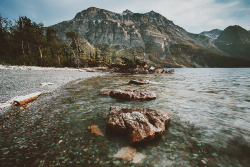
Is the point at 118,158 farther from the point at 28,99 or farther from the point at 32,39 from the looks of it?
the point at 32,39

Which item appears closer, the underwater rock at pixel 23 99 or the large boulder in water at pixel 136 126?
the large boulder in water at pixel 136 126

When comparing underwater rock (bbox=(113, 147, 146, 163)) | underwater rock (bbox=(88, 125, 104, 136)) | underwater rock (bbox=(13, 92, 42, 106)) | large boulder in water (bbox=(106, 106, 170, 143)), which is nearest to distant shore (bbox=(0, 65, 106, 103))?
underwater rock (bbox=(13, 92, 42, 106))

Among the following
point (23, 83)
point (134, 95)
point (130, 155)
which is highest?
point (23, 83)

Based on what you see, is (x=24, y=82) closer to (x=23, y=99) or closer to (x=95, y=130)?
(x=23, y=99)

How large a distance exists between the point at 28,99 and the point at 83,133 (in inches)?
239

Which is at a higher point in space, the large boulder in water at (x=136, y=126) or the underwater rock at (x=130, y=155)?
the large boulder in water at (x=136, y=126)

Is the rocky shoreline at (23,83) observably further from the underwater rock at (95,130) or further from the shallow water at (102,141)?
the underwater rock at (95,130)

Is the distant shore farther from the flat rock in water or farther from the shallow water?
the flat rock in water

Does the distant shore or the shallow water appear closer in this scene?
the shallow water

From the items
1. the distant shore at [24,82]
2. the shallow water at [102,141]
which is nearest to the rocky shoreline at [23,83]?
the distant shore at [24,82]

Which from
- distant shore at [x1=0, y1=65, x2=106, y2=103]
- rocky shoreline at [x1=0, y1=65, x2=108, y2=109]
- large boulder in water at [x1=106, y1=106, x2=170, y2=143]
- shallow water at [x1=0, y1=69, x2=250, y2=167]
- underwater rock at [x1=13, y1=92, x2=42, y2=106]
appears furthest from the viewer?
distant shore at [x1=0, y1=65, x2=106, y2=103]

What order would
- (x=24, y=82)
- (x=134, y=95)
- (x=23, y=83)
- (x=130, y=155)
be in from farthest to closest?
1. (x=24, y=82)
2. (x=23, y=83)
3. (x=134, y=95)
4. (x=130, y=155)

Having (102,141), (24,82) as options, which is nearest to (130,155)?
(102,141)

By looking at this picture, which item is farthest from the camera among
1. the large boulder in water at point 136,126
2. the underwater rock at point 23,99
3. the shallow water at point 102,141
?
the underwater rock at point 23,99
